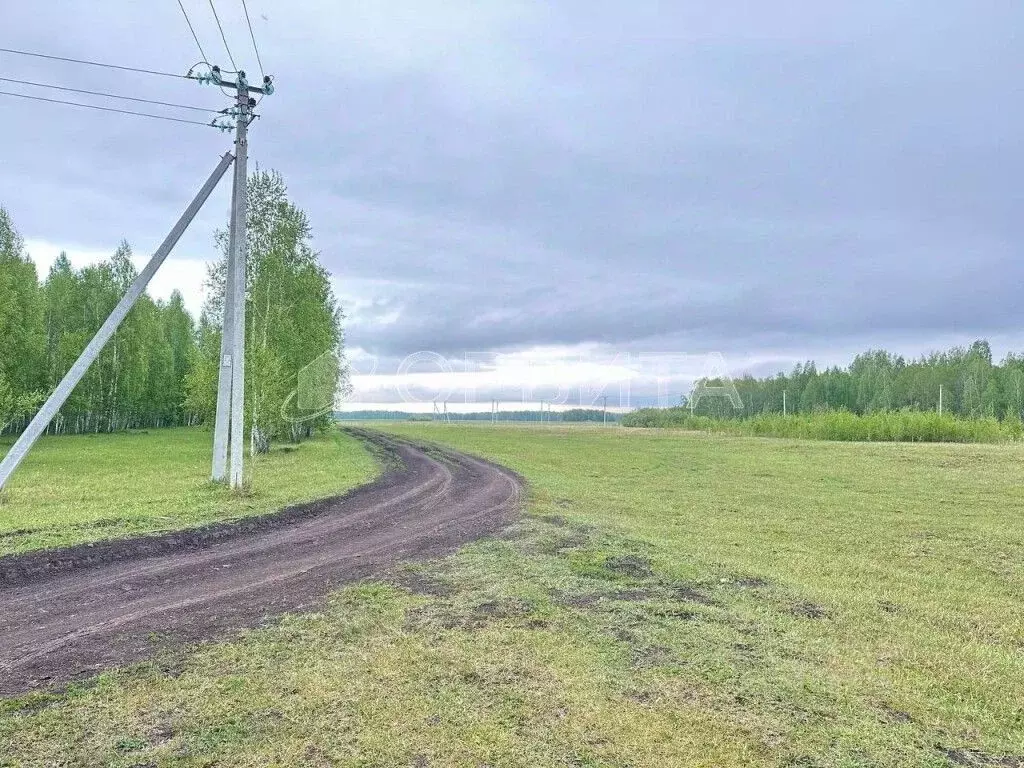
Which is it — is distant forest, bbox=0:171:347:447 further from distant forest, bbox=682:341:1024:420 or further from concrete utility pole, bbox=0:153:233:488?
distant forest, bbox=682:341:1024:420

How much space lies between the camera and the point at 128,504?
12359 mm

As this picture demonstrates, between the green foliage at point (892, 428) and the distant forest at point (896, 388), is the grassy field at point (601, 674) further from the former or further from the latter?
the distant forest at point (896, 388)

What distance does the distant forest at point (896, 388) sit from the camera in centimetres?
7369

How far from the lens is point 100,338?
12.4 metres

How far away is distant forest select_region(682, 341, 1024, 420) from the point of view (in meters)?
73.7

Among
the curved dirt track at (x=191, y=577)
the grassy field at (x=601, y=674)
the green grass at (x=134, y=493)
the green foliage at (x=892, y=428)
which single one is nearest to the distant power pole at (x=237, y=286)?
the green grass at (x=134, y=493)

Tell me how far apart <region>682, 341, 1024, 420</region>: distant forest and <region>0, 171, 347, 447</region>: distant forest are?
5295 cm

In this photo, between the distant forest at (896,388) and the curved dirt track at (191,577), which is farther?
the distant forest at (896,388)

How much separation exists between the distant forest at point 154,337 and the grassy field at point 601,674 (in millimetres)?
19722

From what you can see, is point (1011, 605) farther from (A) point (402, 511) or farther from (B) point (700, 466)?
(B) point (700, 466)

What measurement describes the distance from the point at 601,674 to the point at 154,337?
60268mm

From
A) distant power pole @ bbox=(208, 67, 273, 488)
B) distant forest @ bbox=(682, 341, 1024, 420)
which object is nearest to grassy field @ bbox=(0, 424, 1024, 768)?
distant power pole @ bbox=(208, 67, 273, 488)

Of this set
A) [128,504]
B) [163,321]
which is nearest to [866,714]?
[128,504]

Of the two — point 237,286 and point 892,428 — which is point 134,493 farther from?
point 892,428
